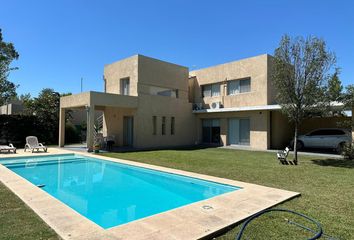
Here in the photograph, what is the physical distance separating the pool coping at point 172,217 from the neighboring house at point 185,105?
39.4 feet

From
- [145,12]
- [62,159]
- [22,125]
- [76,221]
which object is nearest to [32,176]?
[62,159]

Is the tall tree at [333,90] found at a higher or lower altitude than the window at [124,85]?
lower

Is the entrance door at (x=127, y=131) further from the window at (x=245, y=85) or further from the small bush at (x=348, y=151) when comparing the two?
the small bush at (x=348, y=151)

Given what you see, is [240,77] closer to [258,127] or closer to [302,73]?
[258,127]

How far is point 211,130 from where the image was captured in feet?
78.2

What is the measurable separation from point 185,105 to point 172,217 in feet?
62.3

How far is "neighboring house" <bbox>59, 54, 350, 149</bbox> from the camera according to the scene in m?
19.6

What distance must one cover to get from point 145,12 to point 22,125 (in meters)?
15.3

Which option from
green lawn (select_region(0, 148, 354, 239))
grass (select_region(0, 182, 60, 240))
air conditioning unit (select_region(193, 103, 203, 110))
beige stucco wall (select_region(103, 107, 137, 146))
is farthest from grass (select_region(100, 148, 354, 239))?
air conditioning unit (select_region(193, 103, 203, 110))

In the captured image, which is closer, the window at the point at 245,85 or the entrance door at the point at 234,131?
the window at the point at 245,85

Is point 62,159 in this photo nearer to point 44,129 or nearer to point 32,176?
point 32,176

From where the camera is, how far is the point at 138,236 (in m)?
4.22

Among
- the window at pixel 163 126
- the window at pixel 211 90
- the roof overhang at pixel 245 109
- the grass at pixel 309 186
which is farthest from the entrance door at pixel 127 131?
the grass at pixel 309 186

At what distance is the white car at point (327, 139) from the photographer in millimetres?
17219
